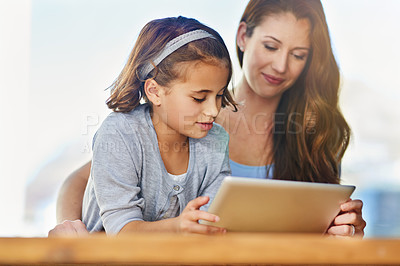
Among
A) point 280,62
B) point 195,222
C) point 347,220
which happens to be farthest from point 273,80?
point 195,222

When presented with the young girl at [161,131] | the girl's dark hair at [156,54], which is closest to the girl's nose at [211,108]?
the young girl at [161,131]

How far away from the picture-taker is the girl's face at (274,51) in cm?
212

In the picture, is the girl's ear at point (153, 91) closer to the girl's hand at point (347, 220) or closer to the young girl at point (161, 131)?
the young girl at point (161, 131)

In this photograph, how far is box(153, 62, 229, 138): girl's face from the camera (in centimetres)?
160

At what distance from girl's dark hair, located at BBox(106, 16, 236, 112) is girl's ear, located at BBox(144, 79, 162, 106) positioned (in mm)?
19

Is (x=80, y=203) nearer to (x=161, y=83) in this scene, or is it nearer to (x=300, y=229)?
(x=161, y=83)

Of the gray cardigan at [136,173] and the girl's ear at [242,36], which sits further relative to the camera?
the girl's ear at [242,36]

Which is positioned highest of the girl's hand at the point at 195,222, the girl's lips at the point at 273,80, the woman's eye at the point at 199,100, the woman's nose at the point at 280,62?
the woman's nose at the point at 280,62

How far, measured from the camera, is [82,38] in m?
2.03

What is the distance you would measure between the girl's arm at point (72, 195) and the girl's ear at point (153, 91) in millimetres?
464

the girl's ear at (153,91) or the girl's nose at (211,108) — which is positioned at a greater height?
the girl's ear at (153,91)

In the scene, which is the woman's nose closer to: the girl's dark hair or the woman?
the woman

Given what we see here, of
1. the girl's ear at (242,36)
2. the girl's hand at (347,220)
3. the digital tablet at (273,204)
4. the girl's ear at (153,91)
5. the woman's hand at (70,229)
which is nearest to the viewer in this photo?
the digital tablet at (273,204)

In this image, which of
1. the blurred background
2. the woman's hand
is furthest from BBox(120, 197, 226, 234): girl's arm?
the blurred background
